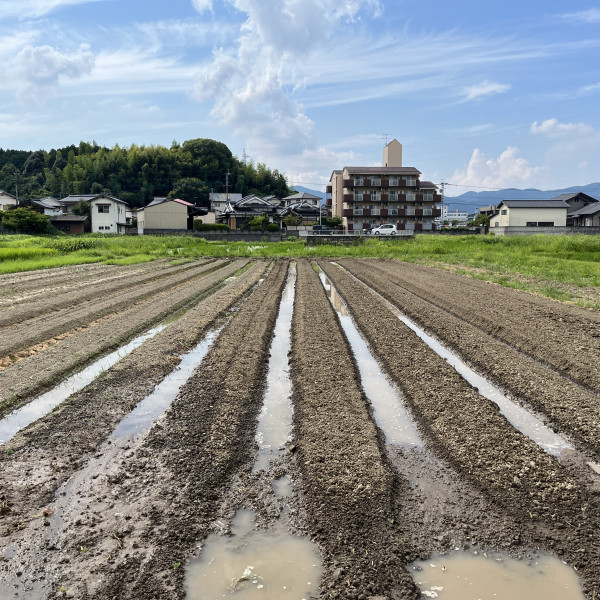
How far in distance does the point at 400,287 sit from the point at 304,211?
53.6 meters

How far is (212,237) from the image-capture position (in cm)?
4750

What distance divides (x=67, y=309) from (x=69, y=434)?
7.80 meters

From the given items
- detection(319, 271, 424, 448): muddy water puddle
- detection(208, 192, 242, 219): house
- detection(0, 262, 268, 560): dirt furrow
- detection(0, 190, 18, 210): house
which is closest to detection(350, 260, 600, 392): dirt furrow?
detection(319, 271, 424, 448): muddy water puddle

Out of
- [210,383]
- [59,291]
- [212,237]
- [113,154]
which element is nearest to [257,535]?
[210,383]

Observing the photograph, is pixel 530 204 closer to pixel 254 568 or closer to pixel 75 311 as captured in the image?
pixel 75 311

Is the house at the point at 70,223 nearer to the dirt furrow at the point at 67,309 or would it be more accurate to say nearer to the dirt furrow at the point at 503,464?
the dirt furrow at the point at 67,309

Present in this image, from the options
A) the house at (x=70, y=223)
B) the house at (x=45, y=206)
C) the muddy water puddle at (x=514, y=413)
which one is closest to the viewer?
the muddy water puddle at (x=514, y=413)

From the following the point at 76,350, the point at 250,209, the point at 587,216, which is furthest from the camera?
the point at 250,209

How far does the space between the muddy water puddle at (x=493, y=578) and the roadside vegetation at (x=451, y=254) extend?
35.7ft

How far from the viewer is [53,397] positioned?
5.98m

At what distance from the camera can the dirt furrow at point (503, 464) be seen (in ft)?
10.7

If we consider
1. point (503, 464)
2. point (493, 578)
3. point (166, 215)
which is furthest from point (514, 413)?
point (166, 215)

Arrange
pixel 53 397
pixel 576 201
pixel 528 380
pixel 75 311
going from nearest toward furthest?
1. pixel 53 397
2. pixel 528 380
3. pixel 75 311
4. pixel 576 201

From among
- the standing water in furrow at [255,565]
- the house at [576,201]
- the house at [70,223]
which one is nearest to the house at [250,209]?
the house at [70,223]
